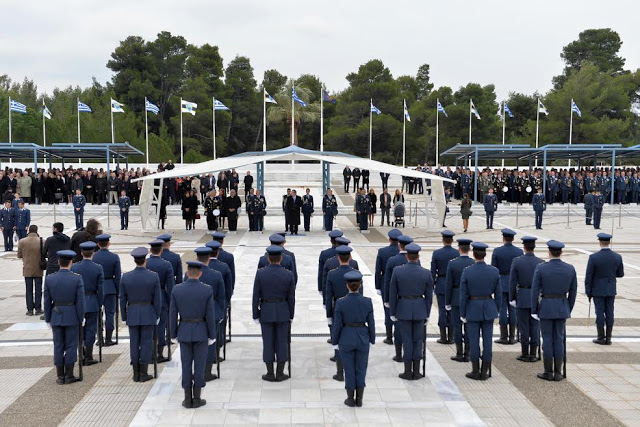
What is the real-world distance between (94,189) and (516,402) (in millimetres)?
27882

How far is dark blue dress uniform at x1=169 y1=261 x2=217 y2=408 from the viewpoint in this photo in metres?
6.96

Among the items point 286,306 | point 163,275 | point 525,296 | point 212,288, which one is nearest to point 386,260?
point 525,296

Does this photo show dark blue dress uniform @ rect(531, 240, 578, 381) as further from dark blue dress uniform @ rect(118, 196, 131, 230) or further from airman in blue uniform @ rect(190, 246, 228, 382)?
dark blue dress uniform @ rect(118, 196, 131, 230)

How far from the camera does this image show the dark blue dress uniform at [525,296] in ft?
28.6

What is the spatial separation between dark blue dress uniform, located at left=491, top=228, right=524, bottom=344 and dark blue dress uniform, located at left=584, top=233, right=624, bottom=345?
44.1 inches

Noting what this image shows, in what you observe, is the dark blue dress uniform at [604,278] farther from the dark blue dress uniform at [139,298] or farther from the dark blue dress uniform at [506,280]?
the dark blue dress uniform at [139,298]

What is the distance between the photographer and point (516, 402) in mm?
7266

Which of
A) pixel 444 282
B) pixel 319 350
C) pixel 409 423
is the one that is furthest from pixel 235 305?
pixel 409 423

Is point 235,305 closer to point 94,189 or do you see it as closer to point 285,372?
point 285,372

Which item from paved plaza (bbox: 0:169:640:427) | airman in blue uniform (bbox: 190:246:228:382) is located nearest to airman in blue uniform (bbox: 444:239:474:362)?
paved plaza (bbox: 0:169:640:427)

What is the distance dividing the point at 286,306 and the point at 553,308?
11.0ft

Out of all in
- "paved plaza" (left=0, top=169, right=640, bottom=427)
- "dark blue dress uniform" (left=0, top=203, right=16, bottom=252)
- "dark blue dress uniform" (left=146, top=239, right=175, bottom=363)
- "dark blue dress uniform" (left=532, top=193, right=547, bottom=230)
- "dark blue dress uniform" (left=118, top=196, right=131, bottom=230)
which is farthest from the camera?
"dark blue dress uniform" (left=532, top=193, right=547, bottom=230)

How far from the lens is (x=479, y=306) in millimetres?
8016

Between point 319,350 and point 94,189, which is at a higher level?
point 94,189
